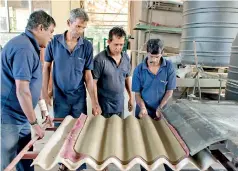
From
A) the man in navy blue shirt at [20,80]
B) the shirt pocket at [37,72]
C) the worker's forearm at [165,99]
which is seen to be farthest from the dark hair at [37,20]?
the worker's forearm at [165,99]

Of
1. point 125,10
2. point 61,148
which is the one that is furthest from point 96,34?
point 61,148

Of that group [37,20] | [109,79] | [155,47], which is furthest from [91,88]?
[37,20]

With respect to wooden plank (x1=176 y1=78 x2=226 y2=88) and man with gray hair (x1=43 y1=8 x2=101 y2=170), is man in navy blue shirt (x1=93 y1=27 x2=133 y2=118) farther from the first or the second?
wooden plank (x1=176 y1=78 x2=226 y2=88)

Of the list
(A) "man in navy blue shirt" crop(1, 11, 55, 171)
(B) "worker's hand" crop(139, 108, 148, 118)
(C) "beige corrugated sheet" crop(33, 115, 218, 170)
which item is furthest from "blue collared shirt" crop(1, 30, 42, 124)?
(B) "worker's hand" crop(139, 108, 148, 118)

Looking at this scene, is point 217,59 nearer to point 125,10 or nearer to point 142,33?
point 142,33

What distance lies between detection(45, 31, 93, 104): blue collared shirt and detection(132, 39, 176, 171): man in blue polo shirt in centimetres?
46

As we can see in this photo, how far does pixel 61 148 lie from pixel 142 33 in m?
4.32

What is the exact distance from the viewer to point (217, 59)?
2.42m

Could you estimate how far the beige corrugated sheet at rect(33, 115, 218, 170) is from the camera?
3.26 feet

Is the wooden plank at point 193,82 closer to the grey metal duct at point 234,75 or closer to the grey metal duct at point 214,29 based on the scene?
the grey metal duct at point 214,29

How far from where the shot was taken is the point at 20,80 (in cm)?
132

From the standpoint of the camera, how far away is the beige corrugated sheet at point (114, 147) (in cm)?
100

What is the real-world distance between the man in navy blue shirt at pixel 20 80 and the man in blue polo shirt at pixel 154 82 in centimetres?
83

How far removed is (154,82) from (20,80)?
106 centimetres
